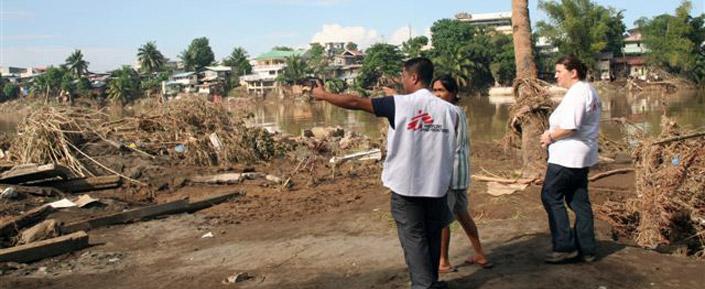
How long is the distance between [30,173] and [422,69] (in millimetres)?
7960

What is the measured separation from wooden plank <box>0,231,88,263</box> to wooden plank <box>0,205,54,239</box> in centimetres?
82

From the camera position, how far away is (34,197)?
361 inches

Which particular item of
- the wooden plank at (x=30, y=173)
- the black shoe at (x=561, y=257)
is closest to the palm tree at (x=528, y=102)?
the black shoe at (x=561, y=257)

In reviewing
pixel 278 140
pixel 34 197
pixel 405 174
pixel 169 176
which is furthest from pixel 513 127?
pixel 278 140

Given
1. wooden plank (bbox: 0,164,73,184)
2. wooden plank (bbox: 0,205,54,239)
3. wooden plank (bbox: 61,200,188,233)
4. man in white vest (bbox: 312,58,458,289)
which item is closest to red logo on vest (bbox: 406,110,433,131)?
man in white vest (bbox: 312,58,458,289)

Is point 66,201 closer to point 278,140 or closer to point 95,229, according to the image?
point 95,229

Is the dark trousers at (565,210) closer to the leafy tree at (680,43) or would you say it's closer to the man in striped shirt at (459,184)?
the man in striped shirt at (459,184)

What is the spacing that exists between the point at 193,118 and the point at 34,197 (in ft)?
17.4

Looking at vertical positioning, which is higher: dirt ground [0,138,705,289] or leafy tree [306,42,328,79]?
leafy tree [306,42,328,79]

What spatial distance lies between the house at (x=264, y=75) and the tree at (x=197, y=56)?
8549mm

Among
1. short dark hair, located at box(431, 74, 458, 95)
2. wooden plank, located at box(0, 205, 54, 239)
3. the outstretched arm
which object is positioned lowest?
wooden plank, located at box(0, 205, 54, 239)

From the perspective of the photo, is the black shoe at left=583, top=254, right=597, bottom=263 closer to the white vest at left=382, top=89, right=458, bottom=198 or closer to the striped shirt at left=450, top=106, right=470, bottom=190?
the striped shirt at left=450, top=106, right=470, bottom=190

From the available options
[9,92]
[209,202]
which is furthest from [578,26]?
[9,92]

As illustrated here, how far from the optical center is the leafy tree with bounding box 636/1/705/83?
189 ft
